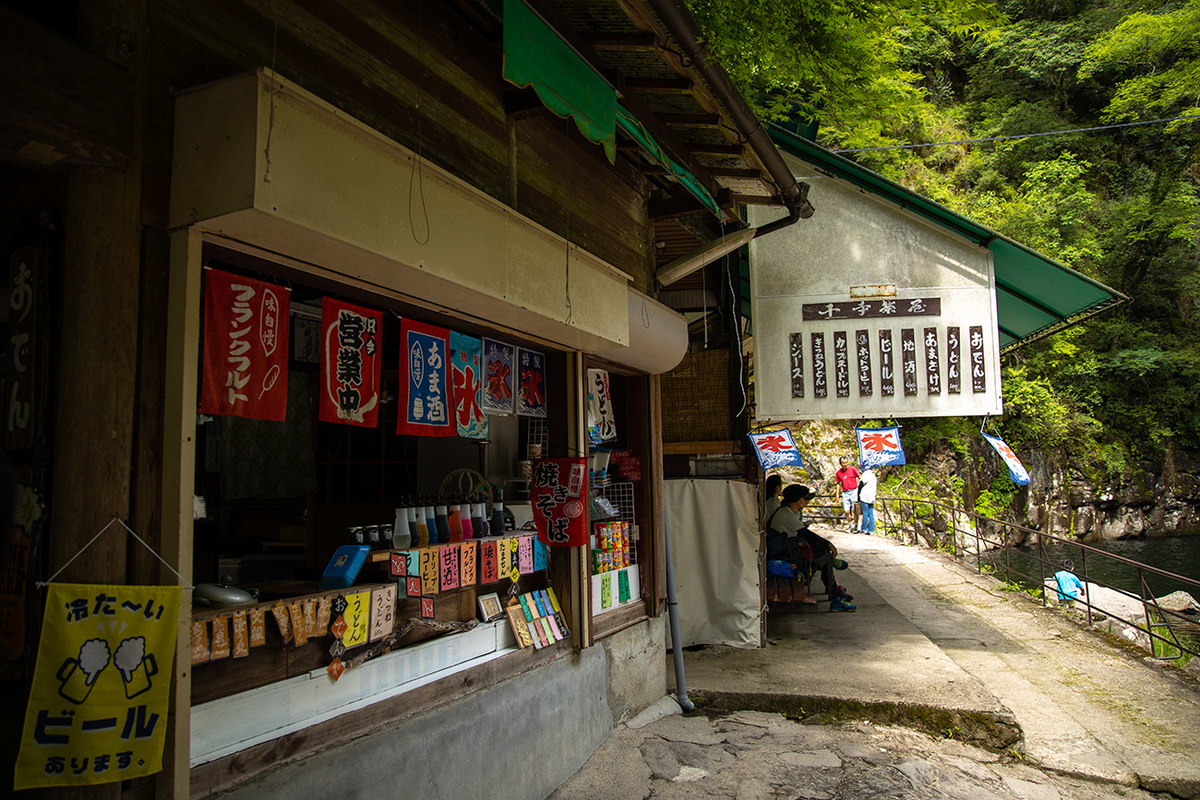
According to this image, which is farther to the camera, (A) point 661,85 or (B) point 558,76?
(A) point 661,85

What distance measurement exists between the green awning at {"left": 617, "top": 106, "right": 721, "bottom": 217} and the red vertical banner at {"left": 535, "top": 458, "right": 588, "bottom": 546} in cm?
272

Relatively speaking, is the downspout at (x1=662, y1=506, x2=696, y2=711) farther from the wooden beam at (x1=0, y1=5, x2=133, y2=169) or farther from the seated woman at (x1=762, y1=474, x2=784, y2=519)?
the wooden beam at (x1=0, y1=5, x2=133, y2=169)

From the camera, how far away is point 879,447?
11.9 m

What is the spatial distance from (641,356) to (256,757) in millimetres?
4809

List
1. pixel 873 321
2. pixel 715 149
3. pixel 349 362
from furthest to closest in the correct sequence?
pixel 873 321
pixel 715 149
pixel 349 362

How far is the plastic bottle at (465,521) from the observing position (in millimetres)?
5500

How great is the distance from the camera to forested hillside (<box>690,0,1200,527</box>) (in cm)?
2791

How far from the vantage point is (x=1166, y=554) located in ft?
89.0

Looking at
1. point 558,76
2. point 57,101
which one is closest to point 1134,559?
point 558,76

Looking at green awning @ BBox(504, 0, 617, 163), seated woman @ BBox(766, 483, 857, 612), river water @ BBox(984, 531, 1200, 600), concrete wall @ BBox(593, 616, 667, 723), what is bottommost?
river water @ BBox(984, 531, 1200, 600)

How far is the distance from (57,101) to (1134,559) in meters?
34.1

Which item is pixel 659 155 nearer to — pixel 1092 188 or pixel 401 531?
pixel 401 531

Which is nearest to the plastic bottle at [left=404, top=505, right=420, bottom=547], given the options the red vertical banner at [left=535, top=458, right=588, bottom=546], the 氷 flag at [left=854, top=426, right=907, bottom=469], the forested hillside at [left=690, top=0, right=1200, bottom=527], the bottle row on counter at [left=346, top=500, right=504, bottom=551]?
the bottle row on counter at [left=346, top=500, right=504, bottom=551]

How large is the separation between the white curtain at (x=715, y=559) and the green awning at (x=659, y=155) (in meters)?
3.82
